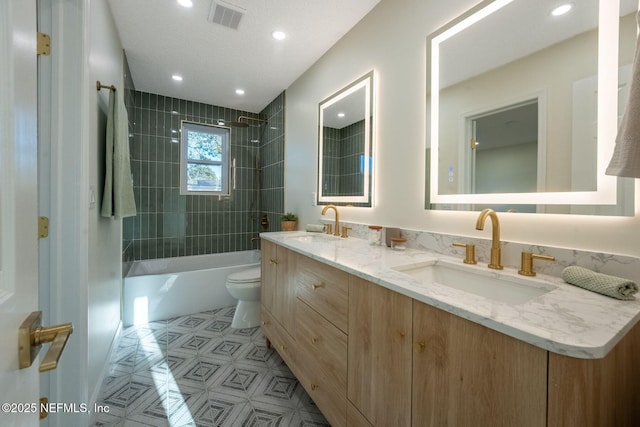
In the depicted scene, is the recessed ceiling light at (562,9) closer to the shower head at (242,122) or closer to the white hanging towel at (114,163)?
the white hanging towel at (114,163)

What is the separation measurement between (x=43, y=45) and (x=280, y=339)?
6.30ft

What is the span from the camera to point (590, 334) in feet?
1.75

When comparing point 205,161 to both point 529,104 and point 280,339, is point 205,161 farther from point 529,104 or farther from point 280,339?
point 529,104

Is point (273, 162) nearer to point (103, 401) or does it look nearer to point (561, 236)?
point (103, 401)

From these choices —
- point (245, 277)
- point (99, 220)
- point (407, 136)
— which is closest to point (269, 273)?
point (245, 277)

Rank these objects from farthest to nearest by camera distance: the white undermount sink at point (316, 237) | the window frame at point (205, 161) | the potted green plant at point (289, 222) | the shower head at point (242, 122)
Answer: the shower head at point (242, 122), the window frame at point (205, 161), the potted green plant at point (289, 222), the white undermount sink at point (316, 237)

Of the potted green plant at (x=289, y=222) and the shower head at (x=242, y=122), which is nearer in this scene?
the potted green plant at (x=289, y=222)

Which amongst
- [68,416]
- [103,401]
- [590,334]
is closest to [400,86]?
[590,334]

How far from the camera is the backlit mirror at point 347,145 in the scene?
185 centimetres

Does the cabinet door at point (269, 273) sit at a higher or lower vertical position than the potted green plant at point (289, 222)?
lower

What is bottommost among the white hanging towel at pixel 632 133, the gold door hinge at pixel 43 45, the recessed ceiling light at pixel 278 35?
the white hanging towel at pixel 632 133

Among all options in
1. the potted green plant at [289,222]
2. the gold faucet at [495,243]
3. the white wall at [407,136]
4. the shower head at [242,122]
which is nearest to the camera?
the white wall at [407,136]

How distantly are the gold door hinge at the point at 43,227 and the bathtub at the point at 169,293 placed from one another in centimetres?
162

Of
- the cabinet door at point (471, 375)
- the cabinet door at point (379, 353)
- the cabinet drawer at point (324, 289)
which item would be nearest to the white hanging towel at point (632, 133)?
the cabinet door at point (471, 375)
